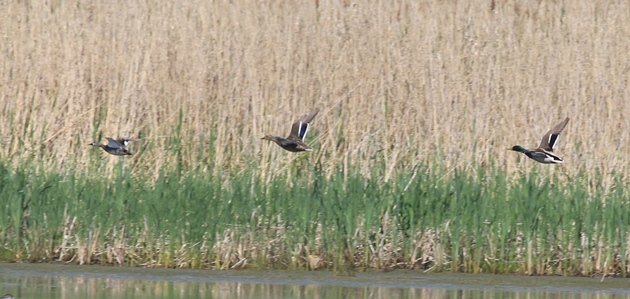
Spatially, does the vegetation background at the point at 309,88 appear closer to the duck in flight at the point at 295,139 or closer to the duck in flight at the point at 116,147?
the duck in flight at the point at 116,147

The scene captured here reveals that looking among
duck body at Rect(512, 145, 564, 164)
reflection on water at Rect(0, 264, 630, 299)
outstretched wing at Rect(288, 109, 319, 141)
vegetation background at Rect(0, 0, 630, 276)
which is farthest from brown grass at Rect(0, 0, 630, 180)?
reflection on water at Rect(0, 264, 630, 299)

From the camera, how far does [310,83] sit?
924 centimetres

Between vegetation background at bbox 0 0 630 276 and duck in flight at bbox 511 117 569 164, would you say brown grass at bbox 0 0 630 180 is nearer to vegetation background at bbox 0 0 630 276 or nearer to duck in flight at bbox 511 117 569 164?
vegetation background at bbox 0 0 630 276

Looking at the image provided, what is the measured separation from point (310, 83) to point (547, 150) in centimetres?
221

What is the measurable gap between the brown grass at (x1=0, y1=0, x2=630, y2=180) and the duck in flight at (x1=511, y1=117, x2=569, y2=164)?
44 cm

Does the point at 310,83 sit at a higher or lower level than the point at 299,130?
higher

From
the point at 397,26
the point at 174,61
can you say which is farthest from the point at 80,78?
the point at 397,26

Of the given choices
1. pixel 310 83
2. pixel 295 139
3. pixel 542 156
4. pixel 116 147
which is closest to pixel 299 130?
pixel 295 139

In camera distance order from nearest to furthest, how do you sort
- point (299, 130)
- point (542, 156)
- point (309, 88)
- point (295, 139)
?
1. point (542, 156)
2. point (295, 139)
3. point (299, 130)
4. point (309, 88)

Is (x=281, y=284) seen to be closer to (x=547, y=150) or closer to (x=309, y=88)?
(x=547, y=150)

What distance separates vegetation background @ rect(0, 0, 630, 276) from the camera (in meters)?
8.43

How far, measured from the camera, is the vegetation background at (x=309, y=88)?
8.43 m

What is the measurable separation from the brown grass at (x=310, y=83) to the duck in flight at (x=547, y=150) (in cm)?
44

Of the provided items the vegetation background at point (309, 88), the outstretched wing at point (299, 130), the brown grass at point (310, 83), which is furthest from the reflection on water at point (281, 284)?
the brown grass at point (310, 83)
